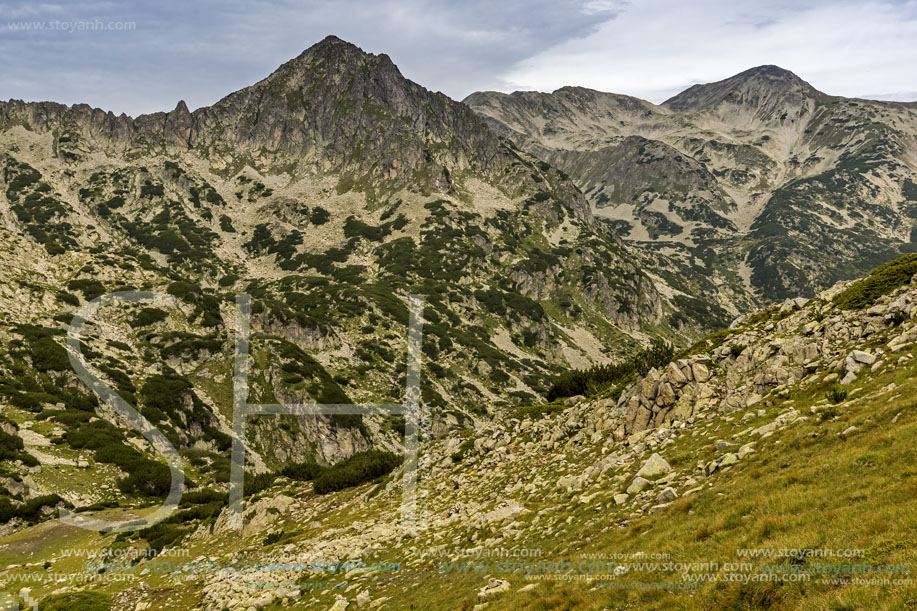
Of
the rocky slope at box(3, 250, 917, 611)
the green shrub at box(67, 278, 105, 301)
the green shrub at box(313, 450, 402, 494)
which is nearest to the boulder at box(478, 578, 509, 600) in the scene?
the rocky slope at box(3, 250, 917, 611)

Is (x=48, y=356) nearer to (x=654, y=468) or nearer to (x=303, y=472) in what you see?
(x=303, y=472)

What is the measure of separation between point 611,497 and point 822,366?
11197mm

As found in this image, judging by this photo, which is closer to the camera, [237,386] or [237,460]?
[237,460]

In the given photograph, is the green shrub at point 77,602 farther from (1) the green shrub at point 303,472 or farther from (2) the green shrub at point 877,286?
(2) the green shrub at point 877,286

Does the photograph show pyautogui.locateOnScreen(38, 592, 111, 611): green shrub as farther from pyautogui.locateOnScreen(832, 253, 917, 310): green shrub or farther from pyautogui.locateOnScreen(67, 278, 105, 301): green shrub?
pyautogui.locateOnScreen(67, 278, 105, 301): green shrub

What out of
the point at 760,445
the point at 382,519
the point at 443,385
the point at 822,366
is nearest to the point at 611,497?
the point at 760,445

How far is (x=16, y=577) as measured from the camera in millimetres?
27203

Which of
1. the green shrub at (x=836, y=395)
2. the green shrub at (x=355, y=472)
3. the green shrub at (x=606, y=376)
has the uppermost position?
the green shrub at (x=836, y=395)

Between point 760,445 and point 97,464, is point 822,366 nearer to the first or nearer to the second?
point 760,445

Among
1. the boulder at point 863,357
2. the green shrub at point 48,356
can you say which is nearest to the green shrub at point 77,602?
the boulder at point 863,357

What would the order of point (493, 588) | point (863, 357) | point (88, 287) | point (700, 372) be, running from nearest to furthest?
point (493, 588), point (863, 357), point (700, 372), point (88, 287)

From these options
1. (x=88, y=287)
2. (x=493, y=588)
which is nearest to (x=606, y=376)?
(x=493, y=588)

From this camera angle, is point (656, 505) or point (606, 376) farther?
point (606, 376)

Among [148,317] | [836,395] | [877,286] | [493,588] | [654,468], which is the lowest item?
[493,588]
